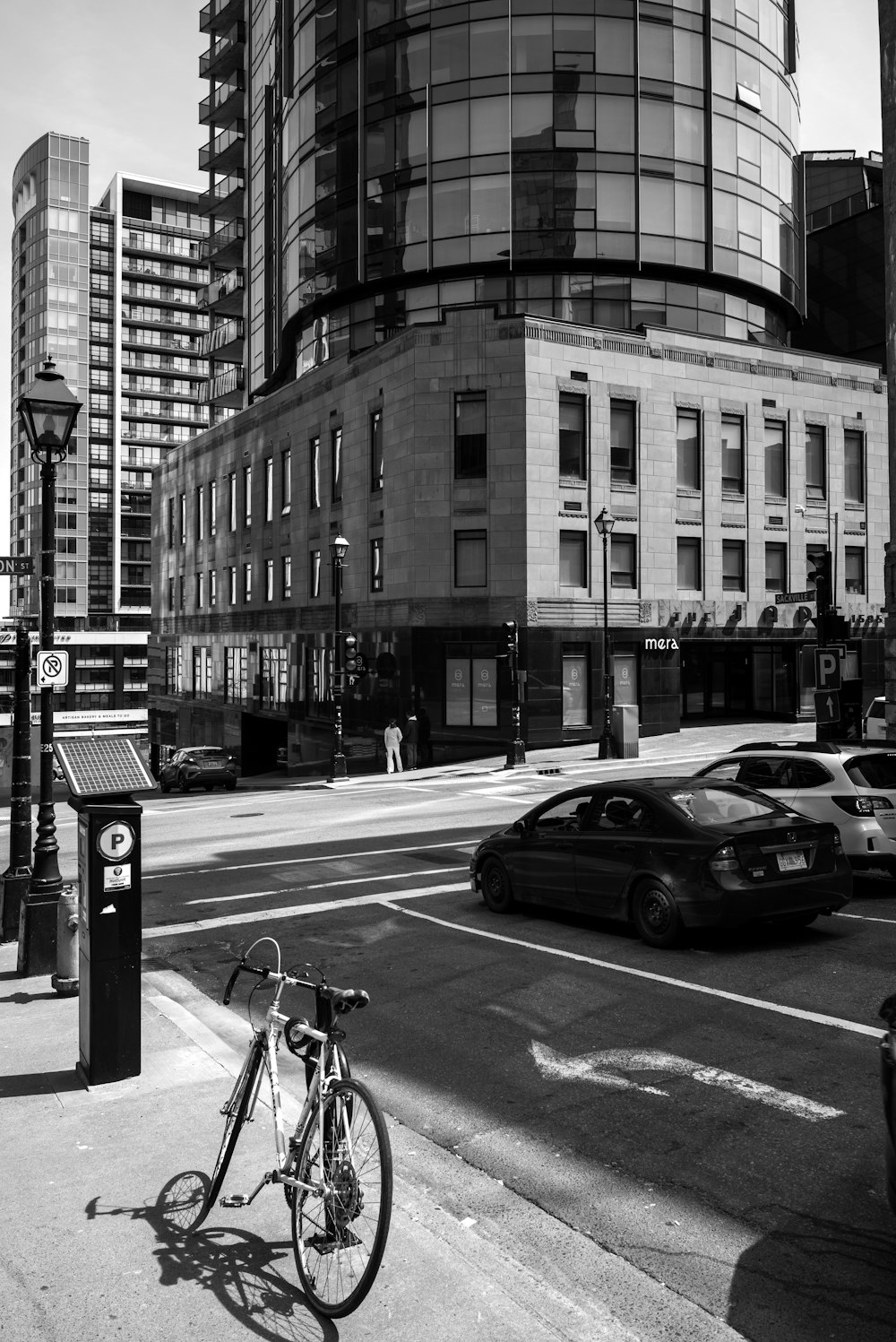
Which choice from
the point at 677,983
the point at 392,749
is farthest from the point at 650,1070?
the point at 392,749

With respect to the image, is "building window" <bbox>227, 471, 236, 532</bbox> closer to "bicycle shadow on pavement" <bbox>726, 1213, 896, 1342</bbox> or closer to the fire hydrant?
the fire hydrant

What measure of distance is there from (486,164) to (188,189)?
311 feet

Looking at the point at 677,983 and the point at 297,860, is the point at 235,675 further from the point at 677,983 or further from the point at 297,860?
the point at 677,983

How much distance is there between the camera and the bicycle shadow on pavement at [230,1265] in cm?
456

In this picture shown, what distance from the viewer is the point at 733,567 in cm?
4650

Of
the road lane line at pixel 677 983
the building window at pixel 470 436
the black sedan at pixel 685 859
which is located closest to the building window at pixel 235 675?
the building window at pixel 470 436

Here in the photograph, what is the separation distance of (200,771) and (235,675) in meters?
23.3

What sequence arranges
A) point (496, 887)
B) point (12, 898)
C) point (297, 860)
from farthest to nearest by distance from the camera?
1. point (297, 860)
2. point (496, 887)
3. point (12, 898)

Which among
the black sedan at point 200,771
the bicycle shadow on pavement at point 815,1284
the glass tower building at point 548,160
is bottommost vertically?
the black sedan at point 200,771

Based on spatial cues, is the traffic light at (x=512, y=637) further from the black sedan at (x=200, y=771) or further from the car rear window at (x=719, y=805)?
the car rear window at (x=719, y=805)

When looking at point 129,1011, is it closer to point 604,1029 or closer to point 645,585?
point 604,1029

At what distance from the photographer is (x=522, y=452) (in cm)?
4047

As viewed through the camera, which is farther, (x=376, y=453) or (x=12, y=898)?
(x=376, y=453)

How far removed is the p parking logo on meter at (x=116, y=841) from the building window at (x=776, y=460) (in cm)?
4333
